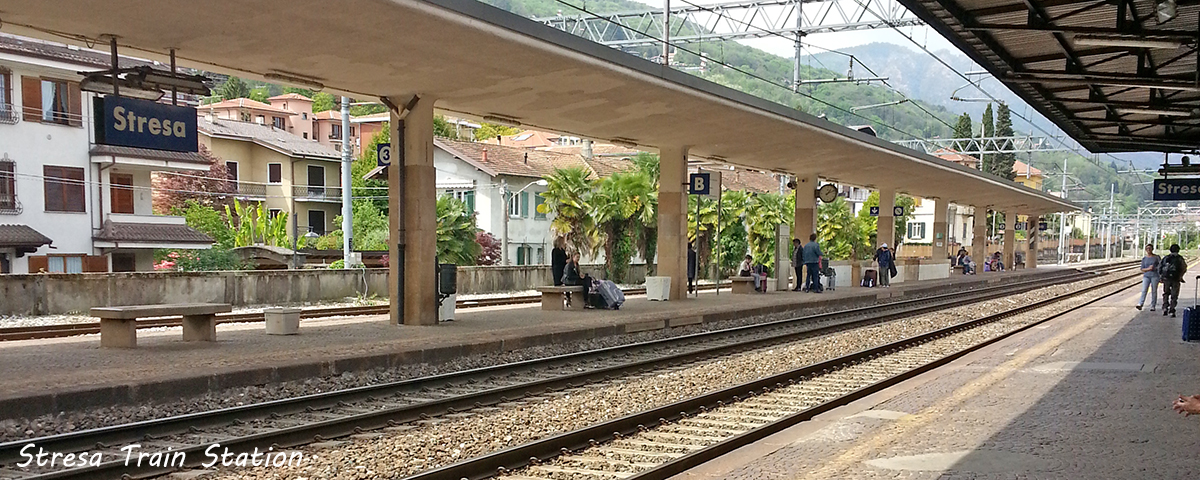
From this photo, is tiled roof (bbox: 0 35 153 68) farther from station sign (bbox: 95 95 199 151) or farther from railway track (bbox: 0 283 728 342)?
station sign (bbox: 95 95 199 151)

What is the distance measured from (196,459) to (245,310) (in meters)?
15.6

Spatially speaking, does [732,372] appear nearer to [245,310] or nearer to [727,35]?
[245,310]

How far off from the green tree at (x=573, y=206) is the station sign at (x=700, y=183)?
12094mm

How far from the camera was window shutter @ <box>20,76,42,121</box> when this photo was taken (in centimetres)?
2959

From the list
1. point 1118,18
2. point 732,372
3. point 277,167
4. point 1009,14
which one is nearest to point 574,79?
point 732,372

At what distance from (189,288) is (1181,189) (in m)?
22.5

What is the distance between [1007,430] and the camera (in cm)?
837

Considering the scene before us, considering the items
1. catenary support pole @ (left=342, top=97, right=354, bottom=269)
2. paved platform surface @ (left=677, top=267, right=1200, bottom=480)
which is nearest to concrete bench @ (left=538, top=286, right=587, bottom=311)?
paved platform surface @ (left=677, top=267, right=1200, bottom=480)

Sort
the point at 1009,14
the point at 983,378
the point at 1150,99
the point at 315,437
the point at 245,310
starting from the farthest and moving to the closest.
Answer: the point at 245,310 < the point at 1150,99 < the point at 983,378 < the point at 1009,14 < the point at 315,437

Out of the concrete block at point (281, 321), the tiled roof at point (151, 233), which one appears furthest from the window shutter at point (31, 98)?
the concrete block at point (281, 321)

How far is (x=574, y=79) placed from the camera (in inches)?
621

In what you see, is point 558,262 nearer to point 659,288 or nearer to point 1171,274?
point 659,288

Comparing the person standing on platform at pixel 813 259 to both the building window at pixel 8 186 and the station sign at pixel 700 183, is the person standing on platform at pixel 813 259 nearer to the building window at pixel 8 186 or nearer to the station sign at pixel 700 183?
the station sign at pixel 700 183

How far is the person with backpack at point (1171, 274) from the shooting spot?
2064 cm
